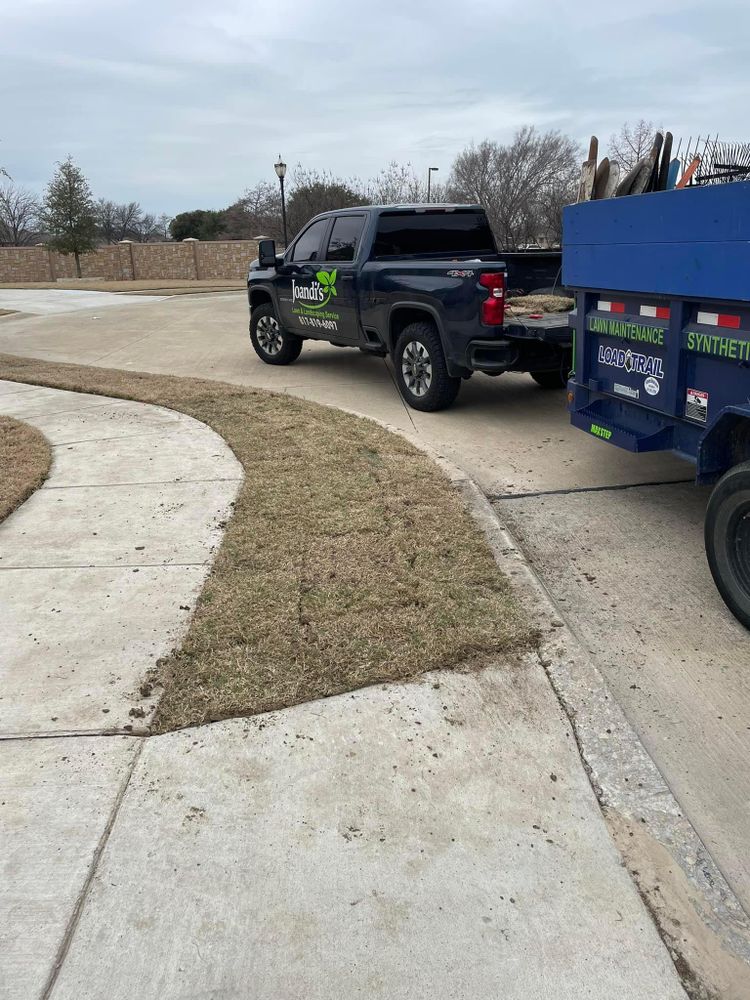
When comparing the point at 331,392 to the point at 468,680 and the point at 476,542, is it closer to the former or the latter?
the point at 476,542

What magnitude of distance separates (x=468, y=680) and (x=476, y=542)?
1.39 meters

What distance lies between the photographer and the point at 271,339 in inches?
441

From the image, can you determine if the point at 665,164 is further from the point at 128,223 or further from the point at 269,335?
the point at 128,223

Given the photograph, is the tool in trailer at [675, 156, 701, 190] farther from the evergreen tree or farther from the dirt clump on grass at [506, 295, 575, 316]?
the evergreen tree

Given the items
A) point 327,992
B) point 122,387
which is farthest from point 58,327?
point 327,992

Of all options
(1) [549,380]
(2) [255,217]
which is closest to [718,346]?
(1) [549,380]

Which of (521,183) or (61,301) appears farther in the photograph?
(521,183)

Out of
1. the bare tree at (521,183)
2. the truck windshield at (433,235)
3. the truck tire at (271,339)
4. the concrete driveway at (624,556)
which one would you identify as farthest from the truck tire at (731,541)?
the bare tree at (521,183)

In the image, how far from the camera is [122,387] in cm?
926

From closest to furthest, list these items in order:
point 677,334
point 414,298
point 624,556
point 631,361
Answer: point 677,334, point 624,556, point 631,361, point 414,298

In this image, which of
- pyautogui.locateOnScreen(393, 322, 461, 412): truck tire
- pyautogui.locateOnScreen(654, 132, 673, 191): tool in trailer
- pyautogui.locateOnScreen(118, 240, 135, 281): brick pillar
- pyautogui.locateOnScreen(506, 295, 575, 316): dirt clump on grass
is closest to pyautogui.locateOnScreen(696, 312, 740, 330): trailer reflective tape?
pyautogui.locateOnScreen(654, 132, 673, 191): tool in trailer

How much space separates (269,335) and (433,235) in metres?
3.17

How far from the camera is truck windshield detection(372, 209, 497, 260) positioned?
872cm

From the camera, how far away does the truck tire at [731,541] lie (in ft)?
12.0
